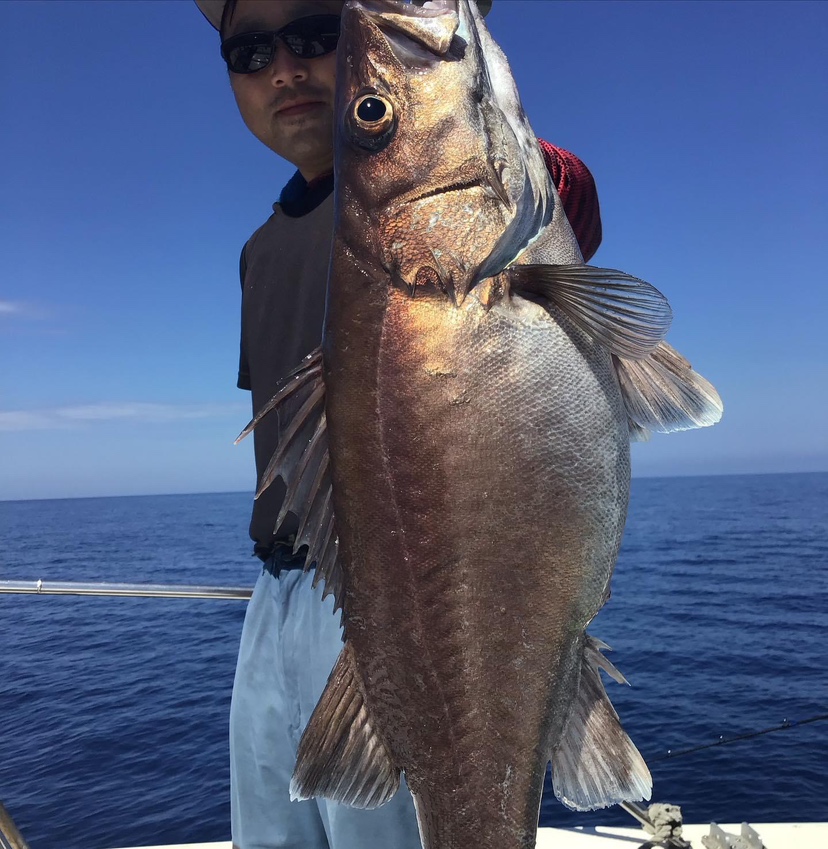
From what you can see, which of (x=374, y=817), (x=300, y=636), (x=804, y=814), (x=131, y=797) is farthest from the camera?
(x=131, y=797)

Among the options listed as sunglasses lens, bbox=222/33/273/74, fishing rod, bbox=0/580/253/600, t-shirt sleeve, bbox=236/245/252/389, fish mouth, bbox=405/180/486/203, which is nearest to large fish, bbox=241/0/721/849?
fish mouth, bbox=405/180/486/203

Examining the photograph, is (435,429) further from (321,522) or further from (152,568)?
(152,568)

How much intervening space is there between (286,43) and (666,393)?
72.4 inches

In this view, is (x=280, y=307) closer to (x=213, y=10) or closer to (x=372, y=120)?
(x=372, y=120)

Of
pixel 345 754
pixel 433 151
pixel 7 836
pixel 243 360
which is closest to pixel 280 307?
pixel 243 360

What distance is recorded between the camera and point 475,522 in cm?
132

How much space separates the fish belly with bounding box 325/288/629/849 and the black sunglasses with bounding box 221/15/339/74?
1.34 meters

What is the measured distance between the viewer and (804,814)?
8.77m

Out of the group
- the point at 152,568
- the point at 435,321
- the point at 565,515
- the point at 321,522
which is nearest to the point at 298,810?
the point at 321,522

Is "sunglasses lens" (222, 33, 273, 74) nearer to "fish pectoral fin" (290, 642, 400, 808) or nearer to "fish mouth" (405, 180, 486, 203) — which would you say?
"fish mouth" (405, 180, 486, 203)

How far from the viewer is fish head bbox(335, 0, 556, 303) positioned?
1.40 metres

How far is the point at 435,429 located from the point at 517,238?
0.48m

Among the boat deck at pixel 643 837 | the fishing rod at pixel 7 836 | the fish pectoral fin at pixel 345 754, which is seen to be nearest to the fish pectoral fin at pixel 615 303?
the fish pectoral fin at pixel 345 754

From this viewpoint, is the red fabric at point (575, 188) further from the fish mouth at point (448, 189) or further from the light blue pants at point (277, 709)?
the light blue pants at point (277, 709)
